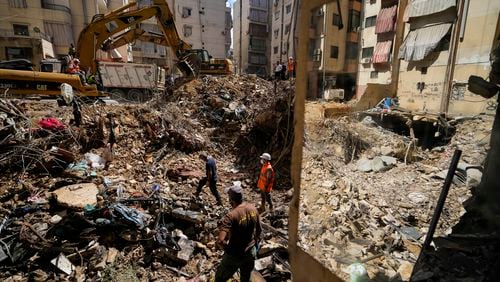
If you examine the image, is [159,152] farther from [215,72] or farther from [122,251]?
[215,72]

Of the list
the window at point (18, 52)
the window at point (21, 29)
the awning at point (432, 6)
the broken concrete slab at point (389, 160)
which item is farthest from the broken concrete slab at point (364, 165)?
the window at point (21, 29)

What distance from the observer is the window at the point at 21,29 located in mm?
19781

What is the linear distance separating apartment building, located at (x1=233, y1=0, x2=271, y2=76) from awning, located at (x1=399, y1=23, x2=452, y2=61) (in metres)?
28.9

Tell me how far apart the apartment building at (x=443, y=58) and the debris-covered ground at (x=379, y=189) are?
273 mm

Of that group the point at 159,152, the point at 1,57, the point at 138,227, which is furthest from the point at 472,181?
the point at 1,57

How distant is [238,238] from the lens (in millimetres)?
3094

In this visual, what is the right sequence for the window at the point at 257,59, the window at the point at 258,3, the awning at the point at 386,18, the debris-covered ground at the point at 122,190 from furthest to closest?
the window at the point at 257,59 < the window at the point at 258,3 < the awning at the point at 386,18 < the debris-covered ground at the point at 122,190

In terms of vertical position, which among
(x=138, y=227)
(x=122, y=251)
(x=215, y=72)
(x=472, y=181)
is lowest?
(x=122, y=251)

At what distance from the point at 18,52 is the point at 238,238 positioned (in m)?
24.8

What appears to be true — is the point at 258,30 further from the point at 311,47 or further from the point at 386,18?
the point at 311,47

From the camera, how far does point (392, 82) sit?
5281 millimetres

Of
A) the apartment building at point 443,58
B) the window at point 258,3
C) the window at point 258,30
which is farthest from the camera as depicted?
the window at point 258,30

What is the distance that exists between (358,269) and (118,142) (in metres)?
7.87

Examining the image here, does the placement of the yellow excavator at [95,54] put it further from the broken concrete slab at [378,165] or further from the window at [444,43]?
the window at [444,43]
